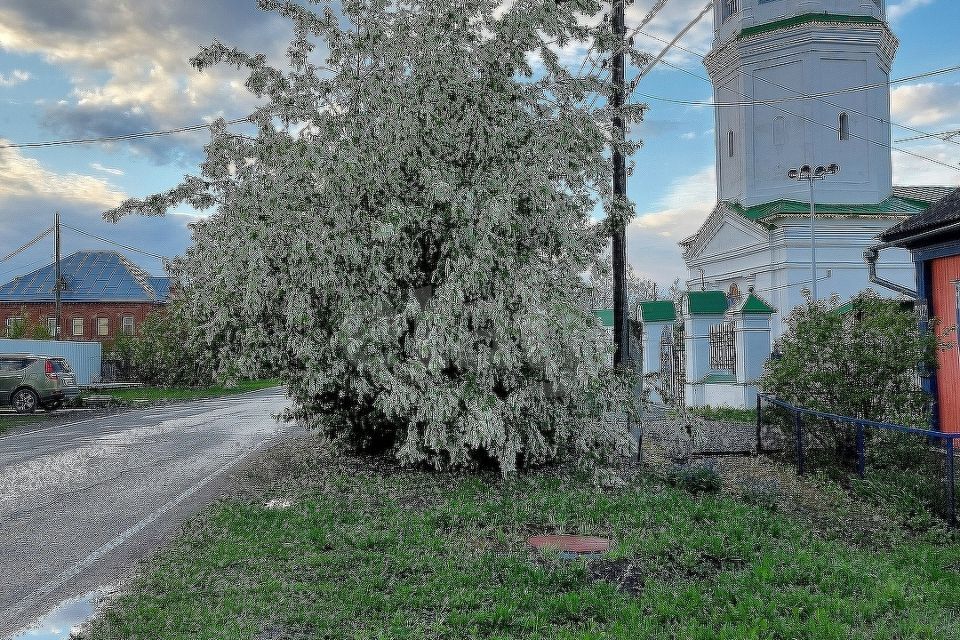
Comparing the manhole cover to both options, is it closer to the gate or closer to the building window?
the gate

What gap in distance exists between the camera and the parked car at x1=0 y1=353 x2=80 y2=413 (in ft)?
70.1

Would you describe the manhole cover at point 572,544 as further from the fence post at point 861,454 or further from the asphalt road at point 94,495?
the fence post at point 861,454

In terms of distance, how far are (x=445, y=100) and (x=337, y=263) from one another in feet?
7.62

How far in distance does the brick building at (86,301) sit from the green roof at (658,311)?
156 feet

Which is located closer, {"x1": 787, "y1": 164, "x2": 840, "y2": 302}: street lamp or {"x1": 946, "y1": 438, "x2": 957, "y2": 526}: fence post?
{"x1": 946, "y1": 438, "x2": 957, "y2": 526}: fence post

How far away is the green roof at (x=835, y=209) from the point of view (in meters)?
23.9

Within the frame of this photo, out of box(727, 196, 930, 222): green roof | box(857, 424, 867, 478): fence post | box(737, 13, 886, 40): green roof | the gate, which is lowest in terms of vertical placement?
box(857, 424, 867, 478): fence post

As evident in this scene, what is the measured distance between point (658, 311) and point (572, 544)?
1654 centimetres

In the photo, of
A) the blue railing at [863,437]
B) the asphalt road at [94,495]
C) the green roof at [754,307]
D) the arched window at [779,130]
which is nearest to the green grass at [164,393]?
the asphalt road at [94,495]

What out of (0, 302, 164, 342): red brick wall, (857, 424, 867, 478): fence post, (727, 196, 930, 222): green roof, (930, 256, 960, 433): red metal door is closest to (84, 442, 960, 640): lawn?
(857, 424, 867, 478): fence post

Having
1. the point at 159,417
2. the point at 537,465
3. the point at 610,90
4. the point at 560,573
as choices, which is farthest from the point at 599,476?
the point at 159,417

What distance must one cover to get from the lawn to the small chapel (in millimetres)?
15898

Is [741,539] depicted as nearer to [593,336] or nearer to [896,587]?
[896,587]

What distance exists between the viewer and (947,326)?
40.2ft
